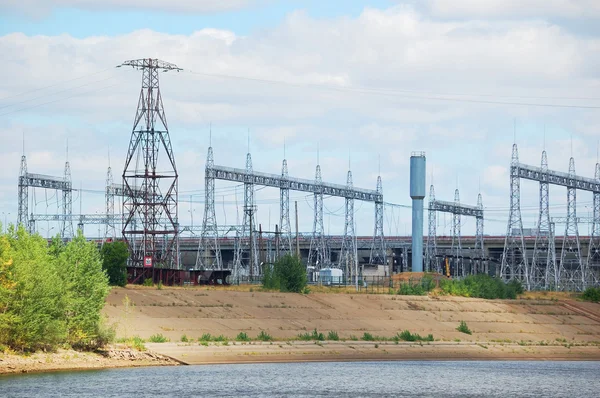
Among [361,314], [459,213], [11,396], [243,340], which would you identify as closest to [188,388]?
[11,396]

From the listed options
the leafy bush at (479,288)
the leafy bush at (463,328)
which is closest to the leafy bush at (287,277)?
the leafy bush at (463,328)

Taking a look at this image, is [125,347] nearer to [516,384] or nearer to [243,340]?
[243,340]

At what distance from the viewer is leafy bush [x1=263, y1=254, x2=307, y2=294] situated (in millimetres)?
96500

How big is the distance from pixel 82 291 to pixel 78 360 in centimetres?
434

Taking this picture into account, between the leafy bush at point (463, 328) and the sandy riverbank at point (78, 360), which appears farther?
the leafy bush at point (463, 328)

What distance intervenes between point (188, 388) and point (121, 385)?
3309 millimetres

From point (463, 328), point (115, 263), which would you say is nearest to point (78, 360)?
point (115, 263)

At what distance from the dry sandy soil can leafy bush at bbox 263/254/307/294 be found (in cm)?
210

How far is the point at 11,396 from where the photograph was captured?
4666 cm

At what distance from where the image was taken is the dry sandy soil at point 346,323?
69.9 m

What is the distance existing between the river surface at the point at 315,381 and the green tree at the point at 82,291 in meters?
3.26

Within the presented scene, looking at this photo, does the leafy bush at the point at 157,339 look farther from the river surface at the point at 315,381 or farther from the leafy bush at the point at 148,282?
the leafy bush at the point at 148,282

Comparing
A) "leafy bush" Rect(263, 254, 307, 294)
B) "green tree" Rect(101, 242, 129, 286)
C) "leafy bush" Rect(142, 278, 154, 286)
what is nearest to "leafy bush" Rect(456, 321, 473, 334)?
"leafy bush" Rect(263, 254, 307, 294)

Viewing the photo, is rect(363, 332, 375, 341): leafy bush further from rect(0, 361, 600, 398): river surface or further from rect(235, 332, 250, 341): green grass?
rect(235, 332, 250, 341): green grass
